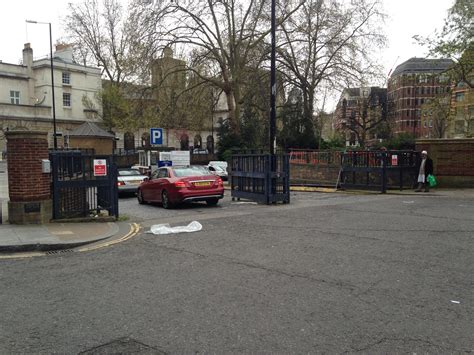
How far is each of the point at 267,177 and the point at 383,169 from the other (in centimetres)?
633

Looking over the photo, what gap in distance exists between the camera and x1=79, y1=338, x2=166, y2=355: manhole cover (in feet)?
11.8

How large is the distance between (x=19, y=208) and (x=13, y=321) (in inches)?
247

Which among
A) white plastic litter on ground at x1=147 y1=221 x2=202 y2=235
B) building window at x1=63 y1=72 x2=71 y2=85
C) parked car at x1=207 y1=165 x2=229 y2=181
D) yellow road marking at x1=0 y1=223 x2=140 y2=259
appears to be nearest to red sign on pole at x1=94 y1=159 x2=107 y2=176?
yellow road marking at x1=0 y1=223 x2=140 y2=259

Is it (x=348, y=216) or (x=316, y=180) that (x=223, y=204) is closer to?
(x=348, y=216)

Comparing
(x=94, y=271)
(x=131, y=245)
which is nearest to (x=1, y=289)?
(x=94, y=271)

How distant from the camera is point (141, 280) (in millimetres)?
5742

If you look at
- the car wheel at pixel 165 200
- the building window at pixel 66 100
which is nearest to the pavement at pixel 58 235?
the car wheel at pixel 165 200

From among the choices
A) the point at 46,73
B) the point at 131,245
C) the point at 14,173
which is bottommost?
the point at 131,245

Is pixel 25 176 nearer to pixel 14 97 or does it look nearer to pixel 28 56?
pixel 14 97

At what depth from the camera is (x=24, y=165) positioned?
9867 millimetres

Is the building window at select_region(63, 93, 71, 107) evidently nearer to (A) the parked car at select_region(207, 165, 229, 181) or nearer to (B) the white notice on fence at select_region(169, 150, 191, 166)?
(A) the parked car at select_region(207, 165, 229, 181)

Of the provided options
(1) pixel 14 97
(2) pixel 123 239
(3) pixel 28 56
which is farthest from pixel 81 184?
(3) pixel 28 56

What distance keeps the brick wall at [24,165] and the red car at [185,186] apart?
482 cm

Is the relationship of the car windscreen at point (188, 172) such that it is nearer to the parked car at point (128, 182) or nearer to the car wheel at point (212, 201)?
the car wheel at point (212, 201)
